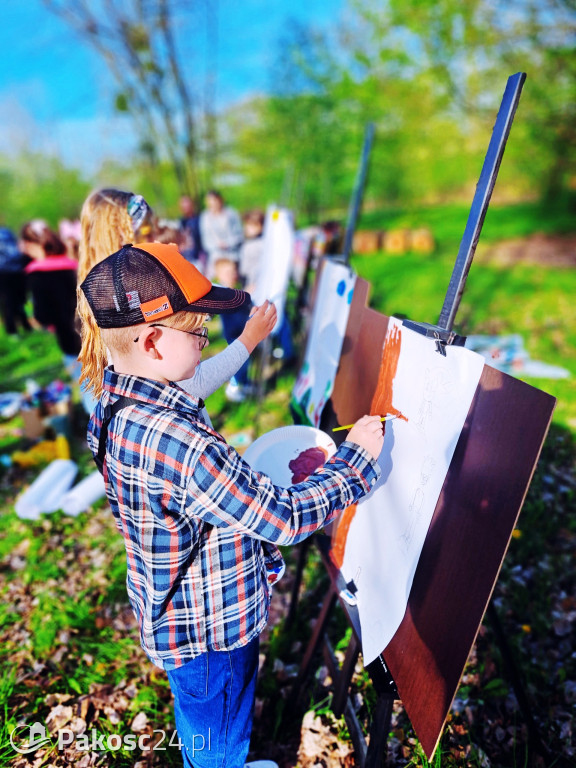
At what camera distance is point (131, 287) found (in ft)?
3.18

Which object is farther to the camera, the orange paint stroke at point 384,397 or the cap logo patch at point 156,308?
the orange paint stroke at point 384,397

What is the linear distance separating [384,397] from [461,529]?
19.3 inches

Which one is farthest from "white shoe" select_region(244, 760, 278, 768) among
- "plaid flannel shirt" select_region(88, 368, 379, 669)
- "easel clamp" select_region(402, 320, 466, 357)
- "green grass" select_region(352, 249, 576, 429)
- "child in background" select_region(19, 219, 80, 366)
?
"green grass" select_region(352, 249, 576, 429)

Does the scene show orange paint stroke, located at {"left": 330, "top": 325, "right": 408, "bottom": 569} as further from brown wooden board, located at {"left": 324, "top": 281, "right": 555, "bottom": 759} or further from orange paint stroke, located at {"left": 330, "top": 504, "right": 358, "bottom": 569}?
brown wooden board, located at {"left": 324, "top": 281, "right": 555, "bottom": 759}

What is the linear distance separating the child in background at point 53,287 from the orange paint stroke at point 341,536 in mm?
2397

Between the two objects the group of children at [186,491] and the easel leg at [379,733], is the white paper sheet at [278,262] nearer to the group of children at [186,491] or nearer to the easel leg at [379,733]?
the group of children at [186,491]

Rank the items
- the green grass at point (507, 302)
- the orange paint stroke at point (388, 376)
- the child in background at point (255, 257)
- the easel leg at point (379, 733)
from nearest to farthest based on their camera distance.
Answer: the easel leg at point (379, 733), the orange paint stroke at point (388, 376), the child in background at point (255, 257), the green grass at point (507, 302)

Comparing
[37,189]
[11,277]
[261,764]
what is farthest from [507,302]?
[37,189]

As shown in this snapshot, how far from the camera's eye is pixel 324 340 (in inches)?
87.0

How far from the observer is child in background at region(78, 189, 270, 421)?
153cm

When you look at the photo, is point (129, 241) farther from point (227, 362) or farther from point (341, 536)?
point (341, 536)

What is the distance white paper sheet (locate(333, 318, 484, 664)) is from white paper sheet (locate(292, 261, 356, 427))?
0.56 meters

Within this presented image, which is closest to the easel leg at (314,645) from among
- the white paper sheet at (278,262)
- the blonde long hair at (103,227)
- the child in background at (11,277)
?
the blonde long hair at (103,227)

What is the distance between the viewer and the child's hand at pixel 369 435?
1184mm
